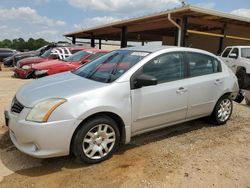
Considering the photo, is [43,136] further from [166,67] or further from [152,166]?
[166,67]

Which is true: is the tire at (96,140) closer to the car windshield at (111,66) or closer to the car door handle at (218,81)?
the car windshield at (111,66)

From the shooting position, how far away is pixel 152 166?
12.0 feet

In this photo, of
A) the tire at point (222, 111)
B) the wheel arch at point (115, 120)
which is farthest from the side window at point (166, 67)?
the tire at point (222, 111)

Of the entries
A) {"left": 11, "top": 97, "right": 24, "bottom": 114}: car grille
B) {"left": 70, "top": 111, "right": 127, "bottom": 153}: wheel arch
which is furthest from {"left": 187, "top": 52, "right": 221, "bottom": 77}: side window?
{"left": 11, "top": 97, "right": 24, "bottom": 114}: car grille

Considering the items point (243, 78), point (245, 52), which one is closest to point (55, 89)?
point (243, 78)

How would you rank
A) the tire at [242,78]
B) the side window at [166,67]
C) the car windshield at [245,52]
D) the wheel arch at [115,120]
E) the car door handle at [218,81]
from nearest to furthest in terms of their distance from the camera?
the wheel arch at [115,120] → the side window at [166,67] → the car door handle at [218,81] → the tire at [242,78] → the car windshield at [245,52]

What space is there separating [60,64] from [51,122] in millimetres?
6886

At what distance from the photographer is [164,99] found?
425 centimetres

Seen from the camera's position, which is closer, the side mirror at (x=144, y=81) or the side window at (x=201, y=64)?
the side mirror at (x=144, y=81)

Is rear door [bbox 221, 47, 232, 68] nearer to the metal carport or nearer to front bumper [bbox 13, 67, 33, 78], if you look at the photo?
the metal carport

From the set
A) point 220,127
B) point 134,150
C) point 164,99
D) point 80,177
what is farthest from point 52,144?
point 220,127

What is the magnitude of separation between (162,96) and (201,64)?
1.23 meters

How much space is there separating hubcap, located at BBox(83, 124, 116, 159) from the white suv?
8.33 metres

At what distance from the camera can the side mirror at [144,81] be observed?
383cm
